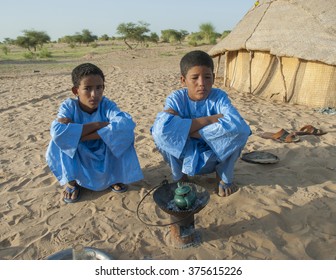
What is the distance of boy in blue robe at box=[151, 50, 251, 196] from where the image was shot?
2.48 m

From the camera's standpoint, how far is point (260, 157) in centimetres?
354

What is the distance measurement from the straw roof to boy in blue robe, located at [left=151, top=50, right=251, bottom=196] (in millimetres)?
4027

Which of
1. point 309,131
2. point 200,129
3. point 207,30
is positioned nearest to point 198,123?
point 200,129

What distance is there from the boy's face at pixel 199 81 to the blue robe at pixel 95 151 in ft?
1.93

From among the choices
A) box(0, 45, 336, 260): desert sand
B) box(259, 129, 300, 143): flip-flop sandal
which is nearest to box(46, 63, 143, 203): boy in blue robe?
box(0, 45, 336, 260): desert sand

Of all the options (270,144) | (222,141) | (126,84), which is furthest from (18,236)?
(126,84)

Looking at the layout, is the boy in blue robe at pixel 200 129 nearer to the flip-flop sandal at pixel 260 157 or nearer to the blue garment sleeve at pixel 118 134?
the blue garment sleeve at pixel 118 134

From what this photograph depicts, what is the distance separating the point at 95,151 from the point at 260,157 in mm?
1860

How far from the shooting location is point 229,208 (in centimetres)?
264

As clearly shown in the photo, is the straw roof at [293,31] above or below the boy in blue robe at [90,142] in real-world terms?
above

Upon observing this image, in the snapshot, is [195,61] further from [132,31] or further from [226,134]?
[132,31]

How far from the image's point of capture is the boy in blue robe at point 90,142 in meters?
2.58

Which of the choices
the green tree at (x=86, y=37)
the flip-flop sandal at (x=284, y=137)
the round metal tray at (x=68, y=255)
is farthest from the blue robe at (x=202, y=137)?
the green tree at (x=86, y=37)
